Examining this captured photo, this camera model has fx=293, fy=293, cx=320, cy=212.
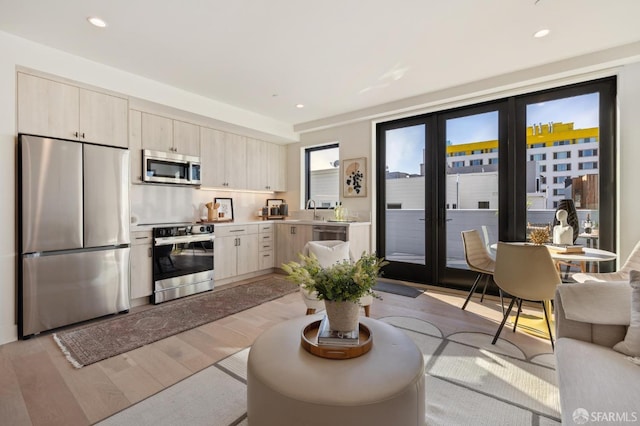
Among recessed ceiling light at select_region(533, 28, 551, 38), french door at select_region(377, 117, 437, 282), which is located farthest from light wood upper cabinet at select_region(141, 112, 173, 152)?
recessed ceiling light at select_region(533, 28, 551, 38)

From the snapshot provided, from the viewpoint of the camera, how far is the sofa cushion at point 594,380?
106 centimetres

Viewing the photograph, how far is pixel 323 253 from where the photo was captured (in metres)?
3.02

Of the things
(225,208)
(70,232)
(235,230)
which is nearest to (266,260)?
(235,230)

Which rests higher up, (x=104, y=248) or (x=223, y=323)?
(x=104, y=248)

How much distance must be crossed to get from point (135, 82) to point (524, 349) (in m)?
4.76

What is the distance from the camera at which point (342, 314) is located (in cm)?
150

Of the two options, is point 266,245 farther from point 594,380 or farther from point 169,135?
point 594,380

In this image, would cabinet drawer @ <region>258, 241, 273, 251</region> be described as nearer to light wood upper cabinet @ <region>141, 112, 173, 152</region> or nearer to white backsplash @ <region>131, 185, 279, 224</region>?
white backsplash @ <region>131, 185, 279, 224</region>

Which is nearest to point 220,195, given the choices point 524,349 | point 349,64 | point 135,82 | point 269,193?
point 269,193

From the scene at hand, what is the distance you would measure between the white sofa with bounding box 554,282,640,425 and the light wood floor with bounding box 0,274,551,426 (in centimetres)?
93

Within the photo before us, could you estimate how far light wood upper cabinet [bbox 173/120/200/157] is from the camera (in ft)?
13.5

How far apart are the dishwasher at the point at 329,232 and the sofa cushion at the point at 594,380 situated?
119 inches

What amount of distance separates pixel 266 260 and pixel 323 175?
1909mm

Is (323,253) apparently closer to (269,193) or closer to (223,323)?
(223,323)
